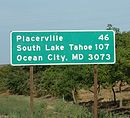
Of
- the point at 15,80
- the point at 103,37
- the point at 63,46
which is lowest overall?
the point at 63,46

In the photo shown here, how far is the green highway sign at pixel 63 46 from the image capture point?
14.0m

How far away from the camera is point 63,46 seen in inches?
556

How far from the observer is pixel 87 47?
14117 millimetres

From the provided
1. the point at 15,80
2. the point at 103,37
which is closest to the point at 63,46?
the point at 103,37

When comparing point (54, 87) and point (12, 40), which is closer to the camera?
point (12, 40)

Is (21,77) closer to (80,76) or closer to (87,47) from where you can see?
(80,76)

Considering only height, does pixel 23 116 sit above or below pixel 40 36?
below

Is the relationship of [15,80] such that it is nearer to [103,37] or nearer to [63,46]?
[63,46]

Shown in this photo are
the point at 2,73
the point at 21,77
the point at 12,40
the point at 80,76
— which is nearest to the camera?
the point at 12,40

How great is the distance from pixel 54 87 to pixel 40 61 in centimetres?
3446

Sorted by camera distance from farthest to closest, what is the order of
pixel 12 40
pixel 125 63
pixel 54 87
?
pixel 54 87 < pixel 125 63 < pixel 12 40

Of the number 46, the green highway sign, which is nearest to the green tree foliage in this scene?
the green highway sign

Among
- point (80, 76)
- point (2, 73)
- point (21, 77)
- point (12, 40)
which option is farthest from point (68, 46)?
point (2, 73)

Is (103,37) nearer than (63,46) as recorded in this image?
Yes
